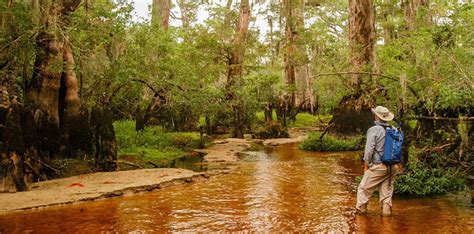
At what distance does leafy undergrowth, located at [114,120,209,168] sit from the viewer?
15782 millimetres

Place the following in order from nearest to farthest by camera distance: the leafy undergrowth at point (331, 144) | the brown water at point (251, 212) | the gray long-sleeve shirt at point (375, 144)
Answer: the brown water at point (251, 212) < the gray long-sleeve shirt at point (375, 144) < the leafy undergrowth at point (331, 144)

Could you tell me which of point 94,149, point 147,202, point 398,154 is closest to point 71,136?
point 94,149

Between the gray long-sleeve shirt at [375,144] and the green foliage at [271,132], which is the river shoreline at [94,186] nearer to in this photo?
the gray long-sleeve shirt at [375,144]

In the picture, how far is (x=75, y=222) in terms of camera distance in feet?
23.8

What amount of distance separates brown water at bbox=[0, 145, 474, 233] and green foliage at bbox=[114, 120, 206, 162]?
6.04 meters

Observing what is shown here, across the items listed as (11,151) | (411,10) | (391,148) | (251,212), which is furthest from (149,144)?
(411,10)

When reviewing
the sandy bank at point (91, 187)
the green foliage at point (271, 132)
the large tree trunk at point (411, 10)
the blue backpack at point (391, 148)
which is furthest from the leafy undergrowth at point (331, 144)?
the blue backpack at point (391, 148)

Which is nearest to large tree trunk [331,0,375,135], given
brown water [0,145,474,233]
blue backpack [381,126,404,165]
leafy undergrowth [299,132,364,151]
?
leafy undergrowth [299,132,364,151]

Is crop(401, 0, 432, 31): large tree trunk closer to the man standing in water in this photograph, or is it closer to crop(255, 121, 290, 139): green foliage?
crop(255, 121, 290, 139): green foliage

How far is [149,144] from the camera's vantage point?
60.5 feet

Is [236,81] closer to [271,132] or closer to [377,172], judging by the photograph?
[271,132]

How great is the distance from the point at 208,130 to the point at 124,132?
7084 mm

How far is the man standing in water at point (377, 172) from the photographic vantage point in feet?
24.9

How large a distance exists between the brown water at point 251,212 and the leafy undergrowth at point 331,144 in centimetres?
764
